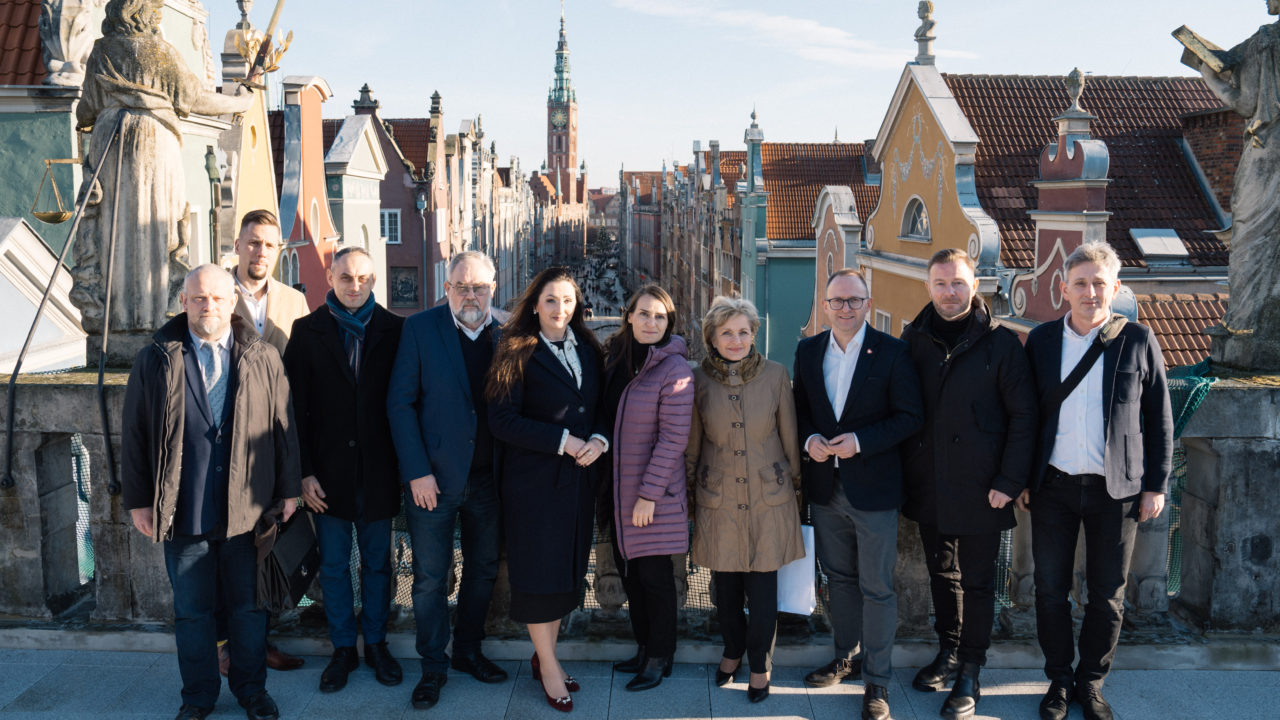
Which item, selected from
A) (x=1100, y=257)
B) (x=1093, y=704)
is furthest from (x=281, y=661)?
(x=1100, y=257)

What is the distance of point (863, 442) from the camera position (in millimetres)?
4133

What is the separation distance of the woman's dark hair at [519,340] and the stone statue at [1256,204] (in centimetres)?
344

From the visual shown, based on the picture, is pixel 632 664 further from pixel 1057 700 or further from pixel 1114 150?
pixel 1114 150

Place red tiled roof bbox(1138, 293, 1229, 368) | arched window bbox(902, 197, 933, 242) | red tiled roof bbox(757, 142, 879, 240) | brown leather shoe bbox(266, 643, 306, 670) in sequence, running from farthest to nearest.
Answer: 1. red tiled roof bbox(757, 142, 879, 240)
2. arched window bbox(902, 197, 933, 242)
3. red tiled roof bbox(1138, 293, 1229, 368)
4. brown leather shoe bbox(266, 643, 306, 670)

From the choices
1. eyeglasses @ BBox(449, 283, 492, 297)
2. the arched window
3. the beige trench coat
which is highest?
the arched window

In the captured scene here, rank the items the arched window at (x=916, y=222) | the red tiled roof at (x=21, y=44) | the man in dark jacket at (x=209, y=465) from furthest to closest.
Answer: the arched window at (x=916, y=222) → the red tiled roof at (x=21, y=44) → the man in dark jacket at (x=209, y=465)

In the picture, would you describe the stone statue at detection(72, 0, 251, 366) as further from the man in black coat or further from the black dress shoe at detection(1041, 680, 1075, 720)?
the black dress shoe at detection(1041, 680, 1075, 720)

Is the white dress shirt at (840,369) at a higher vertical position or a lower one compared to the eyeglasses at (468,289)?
lower

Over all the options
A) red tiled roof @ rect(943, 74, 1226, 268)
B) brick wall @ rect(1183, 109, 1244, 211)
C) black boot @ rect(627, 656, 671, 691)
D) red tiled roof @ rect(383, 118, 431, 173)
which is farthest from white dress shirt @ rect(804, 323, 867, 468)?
red tiled roof @ rect(383, 118, 431, 173)

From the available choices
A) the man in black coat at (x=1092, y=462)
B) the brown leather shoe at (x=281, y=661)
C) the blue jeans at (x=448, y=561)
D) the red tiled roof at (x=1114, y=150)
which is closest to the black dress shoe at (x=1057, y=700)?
the man in black coat at (x=1092, y=462)

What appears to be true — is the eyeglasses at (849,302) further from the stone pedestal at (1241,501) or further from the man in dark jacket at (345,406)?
the man in dark jacket at (345,406)

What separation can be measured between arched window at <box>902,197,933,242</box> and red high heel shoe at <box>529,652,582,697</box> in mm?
13077

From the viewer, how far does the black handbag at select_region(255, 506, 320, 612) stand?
425 centimetres

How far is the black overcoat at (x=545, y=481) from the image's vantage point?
4238mm
